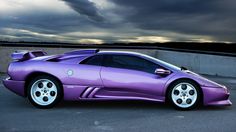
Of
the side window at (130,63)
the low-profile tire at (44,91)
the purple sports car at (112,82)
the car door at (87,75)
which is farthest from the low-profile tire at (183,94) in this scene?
the low-profile tire at (44,91)

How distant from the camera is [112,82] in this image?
830 cm

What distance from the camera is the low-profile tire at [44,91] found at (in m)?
8.34

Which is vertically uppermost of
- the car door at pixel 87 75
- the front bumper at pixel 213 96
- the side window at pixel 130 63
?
the side window at pixel 130 63

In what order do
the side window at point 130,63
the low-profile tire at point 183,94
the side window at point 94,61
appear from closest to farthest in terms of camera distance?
the low-profile tire at point 183,94 < the side window at point 130,63 < the side window at point 94,61

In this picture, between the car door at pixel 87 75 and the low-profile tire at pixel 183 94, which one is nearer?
the low-profile tire at pixel 183 94

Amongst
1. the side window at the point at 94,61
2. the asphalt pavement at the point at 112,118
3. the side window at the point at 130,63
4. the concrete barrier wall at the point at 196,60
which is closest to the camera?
the asphalt pavement at the point at 112,118

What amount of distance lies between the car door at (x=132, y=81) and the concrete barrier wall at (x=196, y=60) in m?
9.92

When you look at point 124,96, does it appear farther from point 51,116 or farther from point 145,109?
point 51,116

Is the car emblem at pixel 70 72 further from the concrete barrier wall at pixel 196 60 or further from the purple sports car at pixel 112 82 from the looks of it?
the concrete barrier wall at pixel 196 60

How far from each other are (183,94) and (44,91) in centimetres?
267

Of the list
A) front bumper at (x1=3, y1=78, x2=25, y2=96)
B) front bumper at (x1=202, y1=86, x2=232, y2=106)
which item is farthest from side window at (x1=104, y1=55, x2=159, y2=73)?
front bumper at (x1=3, y1=78, x2=25, y2=96)

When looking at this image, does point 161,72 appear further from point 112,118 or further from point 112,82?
point 112,118

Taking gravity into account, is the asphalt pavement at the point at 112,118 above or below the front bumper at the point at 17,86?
below

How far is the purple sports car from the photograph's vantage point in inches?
324
